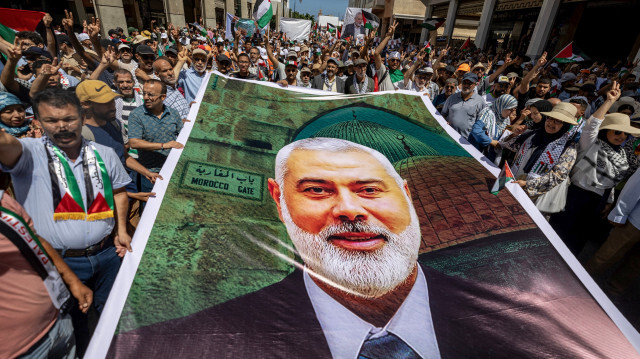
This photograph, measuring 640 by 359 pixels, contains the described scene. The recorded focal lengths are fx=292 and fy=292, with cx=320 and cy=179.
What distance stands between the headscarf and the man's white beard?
7.55ft

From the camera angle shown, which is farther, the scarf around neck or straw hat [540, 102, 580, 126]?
straw hat [540, 102, 580, 126]

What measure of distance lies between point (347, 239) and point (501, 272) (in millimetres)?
984

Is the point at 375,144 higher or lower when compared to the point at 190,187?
higher

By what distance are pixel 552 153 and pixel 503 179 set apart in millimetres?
720

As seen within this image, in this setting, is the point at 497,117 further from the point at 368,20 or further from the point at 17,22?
the point at 368,20

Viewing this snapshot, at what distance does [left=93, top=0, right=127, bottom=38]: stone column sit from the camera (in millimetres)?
12250

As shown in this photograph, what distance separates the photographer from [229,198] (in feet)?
6.57

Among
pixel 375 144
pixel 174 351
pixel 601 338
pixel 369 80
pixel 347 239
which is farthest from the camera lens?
pixel 369 80

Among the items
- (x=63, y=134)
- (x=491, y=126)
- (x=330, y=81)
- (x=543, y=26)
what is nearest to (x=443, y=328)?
(x=63, y=134)

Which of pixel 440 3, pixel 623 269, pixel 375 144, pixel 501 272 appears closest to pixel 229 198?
A: pixel 375 144

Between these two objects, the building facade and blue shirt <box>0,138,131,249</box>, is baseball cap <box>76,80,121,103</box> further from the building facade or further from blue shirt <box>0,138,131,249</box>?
the building facade

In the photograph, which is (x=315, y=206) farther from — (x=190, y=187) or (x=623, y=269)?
(x=623, y=269)

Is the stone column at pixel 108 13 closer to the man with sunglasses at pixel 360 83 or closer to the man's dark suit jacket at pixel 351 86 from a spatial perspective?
the man's dark suit jacket at pixel 351 86

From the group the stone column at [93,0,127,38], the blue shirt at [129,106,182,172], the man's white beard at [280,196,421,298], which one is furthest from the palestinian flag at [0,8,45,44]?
the stone column at [93,0,127,38]
